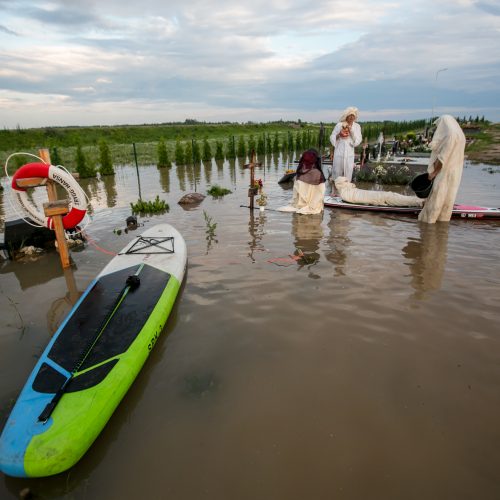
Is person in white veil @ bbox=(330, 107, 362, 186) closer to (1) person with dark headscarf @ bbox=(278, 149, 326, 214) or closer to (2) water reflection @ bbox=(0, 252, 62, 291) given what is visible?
(1) person with dark headscarf @ bbox=(278, 149, 326, 214)

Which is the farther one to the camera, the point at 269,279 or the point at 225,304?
the point at 269,279

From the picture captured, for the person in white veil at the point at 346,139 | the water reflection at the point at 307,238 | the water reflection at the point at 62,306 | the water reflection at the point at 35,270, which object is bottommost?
the water reflection at the point at 62,306

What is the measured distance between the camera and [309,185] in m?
10.8

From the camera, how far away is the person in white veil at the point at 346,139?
11.8 meters

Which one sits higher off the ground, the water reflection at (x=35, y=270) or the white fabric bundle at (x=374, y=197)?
the white fabric bundle at (x=374, y=197)

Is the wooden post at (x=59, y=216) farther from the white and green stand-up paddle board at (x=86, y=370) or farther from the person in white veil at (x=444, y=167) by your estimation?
the person in white veil at (x=444, y=167)

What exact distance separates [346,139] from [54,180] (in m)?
9.52

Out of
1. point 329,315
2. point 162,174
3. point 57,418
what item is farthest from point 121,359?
point 162,174

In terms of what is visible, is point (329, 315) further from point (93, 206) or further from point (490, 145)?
point (490, 145)

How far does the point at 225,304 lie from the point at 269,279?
3.91ft

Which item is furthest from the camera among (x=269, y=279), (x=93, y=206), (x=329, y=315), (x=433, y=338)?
(x=93, y=206)

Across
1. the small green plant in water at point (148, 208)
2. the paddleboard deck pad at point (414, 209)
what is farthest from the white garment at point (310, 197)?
the small green plant in water at point (148, 208)

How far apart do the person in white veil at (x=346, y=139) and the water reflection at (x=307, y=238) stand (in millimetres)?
2980

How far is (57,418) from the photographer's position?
3.03 meters
